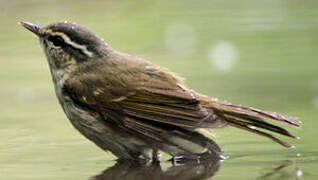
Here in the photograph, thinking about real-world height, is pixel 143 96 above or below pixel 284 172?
above

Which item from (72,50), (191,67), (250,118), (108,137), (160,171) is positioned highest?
(72,50)

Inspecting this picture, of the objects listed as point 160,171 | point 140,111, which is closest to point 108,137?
point 140,111

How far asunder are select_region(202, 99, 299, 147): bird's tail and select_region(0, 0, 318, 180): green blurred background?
0.25m

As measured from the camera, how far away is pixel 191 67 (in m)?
12.5

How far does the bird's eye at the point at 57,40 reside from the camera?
889 centimetres

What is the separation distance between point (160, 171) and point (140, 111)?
1.99 feet

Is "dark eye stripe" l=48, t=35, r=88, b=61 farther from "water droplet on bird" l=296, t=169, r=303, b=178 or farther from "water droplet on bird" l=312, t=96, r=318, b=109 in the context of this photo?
"water droplet on bird" l=312, t=96, r=318, b=109

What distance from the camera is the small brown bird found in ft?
26.7

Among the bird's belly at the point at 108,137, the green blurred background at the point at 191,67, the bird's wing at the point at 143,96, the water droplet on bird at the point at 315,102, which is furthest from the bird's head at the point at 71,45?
the water droplet on bird at the point at 315,102

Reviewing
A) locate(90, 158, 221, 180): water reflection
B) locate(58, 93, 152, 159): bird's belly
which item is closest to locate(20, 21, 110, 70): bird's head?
locate(58, 93, 152, 159): bird's belly

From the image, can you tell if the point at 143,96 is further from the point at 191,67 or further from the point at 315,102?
the point at 191,67

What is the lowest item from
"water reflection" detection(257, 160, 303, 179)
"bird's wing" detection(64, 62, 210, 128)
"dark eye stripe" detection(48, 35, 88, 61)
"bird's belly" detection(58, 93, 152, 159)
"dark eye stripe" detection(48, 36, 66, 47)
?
"water reflection" detection(257, 160, 303, 179)

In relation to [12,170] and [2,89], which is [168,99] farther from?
[2,89]

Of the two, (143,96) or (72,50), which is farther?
(72,50)
